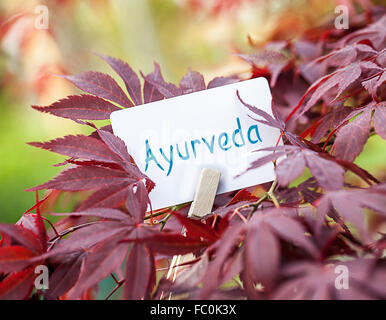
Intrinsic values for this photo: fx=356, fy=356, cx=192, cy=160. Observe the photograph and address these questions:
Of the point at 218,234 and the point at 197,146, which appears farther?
the point at 197,146

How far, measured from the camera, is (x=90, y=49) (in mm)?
1961

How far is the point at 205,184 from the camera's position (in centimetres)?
47

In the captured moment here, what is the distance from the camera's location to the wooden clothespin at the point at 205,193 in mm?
457

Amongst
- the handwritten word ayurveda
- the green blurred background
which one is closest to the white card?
the handwritten word ayurveda

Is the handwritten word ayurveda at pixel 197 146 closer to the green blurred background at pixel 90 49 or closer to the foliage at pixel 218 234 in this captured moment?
the foliage at pixel 218 234

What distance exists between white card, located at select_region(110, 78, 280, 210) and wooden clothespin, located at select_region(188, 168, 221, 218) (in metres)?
0.02

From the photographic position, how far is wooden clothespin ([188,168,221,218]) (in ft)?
1.50

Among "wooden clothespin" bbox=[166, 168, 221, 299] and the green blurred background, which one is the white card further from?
the green blurred background

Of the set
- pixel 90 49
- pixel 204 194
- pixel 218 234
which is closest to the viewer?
pixel 218 234

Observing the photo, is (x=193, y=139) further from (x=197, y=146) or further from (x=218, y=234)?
(x=218, y=234)

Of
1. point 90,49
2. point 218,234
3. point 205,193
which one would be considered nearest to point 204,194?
point 205,193

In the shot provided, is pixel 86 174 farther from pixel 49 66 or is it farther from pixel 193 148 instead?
pixel 49 66

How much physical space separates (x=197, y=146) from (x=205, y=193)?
0.07 m
